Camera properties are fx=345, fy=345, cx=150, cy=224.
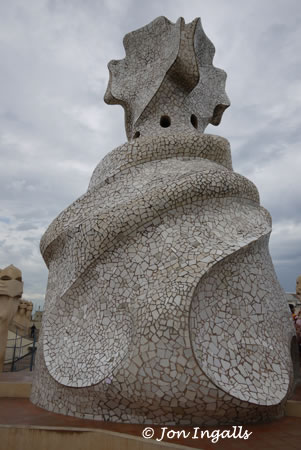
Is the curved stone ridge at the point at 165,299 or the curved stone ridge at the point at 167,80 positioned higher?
the curved stone ridge at the point at 167,80

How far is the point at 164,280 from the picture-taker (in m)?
4.40

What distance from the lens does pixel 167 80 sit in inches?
292

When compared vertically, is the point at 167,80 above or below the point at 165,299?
above

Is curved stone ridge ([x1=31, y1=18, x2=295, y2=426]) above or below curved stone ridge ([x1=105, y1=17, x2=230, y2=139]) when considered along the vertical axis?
below

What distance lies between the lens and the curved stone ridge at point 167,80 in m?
7.20

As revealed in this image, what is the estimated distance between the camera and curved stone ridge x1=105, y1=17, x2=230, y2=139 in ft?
23.6

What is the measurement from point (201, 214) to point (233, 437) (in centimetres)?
279

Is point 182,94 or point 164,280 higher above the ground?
point 182,94

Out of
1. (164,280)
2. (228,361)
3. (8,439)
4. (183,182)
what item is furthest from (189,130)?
(8,439)

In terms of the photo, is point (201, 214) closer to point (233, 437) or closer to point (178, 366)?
point (178, 366)

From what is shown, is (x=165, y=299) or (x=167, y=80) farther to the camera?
(x=167, y=80)

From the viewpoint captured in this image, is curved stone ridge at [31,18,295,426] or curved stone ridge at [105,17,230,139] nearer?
curved stone ridge at [31,18,295,426]

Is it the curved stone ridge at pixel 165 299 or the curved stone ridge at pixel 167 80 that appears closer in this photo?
the curved stone ridge at pixel 165 299

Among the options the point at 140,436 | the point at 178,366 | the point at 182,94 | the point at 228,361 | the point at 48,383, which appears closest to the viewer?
the point at 140,436
